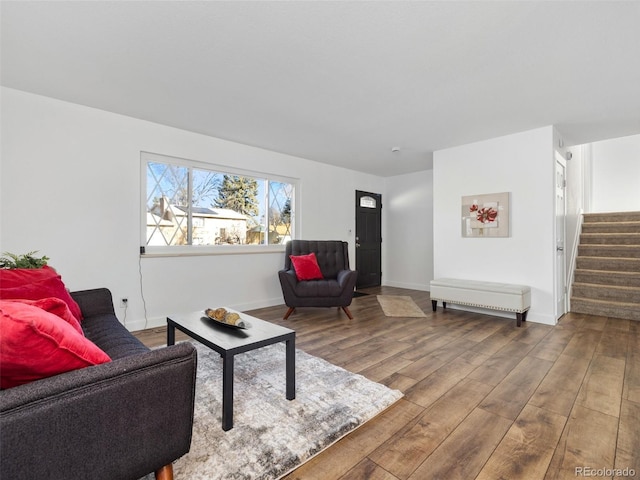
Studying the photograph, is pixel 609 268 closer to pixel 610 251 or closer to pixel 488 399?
pixel 610 251

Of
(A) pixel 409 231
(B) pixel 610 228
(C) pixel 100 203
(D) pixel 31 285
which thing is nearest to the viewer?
(D) pixel 31 285

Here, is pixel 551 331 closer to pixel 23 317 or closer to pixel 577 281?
pixel 577 281

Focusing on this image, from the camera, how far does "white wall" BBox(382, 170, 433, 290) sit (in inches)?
224

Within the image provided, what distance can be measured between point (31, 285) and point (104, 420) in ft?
4.87

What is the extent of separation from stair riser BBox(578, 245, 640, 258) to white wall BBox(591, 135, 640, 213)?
187 cm

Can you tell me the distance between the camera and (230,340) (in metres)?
1.76

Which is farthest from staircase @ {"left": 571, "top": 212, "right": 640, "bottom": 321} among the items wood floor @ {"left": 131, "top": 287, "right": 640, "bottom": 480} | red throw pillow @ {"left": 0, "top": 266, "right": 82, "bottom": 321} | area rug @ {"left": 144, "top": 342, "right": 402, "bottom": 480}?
red throw pillow @ {"left": 0, "top": 266, "right": 82, "bottom": 321}

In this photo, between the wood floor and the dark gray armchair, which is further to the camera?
the dark gray armchair

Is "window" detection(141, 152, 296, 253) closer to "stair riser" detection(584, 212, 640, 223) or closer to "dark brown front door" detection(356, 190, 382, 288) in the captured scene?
"dark brown front door" detection(356, 190, 382, 288)

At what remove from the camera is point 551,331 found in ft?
10.6

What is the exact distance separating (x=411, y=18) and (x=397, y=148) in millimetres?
2588

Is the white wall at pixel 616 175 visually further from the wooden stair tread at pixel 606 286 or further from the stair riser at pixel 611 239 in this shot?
the wooden stair tread at pixel 606 286

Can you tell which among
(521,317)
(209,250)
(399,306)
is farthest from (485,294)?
(209,250)

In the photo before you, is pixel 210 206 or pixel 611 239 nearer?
pixel 210 206
